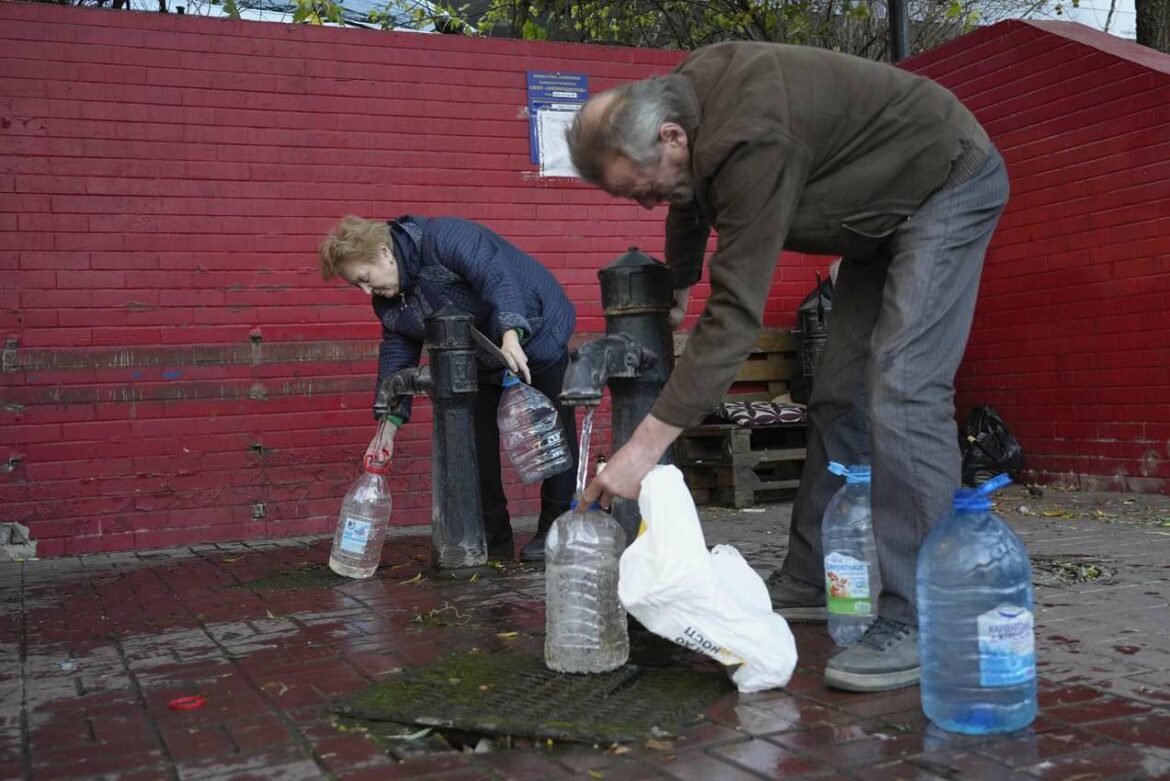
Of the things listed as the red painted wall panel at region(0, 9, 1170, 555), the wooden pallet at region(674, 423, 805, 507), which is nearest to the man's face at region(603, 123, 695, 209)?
the wooden pallet at region(674, 423, 805, 507)

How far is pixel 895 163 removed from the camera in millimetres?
3154

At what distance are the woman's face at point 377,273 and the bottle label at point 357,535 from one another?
1104 mm

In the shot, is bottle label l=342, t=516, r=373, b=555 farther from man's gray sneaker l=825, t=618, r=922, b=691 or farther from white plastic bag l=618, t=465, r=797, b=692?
man's gray sneaker l=825, t=618, r=922, b=691

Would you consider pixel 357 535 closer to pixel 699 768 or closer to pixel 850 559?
pixel 850 559

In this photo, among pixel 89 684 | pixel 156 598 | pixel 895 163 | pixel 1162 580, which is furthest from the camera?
pixel 156 598

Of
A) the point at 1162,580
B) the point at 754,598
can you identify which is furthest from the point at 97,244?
the point at 1162,580

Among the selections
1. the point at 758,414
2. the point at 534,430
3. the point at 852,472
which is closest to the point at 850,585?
the point at 852,472

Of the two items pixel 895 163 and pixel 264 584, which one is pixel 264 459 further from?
pixel 895 163

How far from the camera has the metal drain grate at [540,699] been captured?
272 cm

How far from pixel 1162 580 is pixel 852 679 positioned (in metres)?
2.16

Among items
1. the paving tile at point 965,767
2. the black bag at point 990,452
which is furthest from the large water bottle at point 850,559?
the black bag at point 990,452

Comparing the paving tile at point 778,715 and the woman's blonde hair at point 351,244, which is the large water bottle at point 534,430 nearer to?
the woman's blonde hair at point 351,244

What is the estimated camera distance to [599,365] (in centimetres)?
338

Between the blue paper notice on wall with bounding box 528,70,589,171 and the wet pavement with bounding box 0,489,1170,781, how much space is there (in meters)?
3.81
